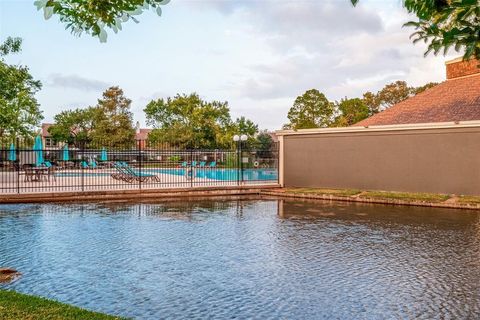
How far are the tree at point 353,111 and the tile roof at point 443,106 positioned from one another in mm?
22311

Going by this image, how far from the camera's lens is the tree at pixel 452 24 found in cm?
195

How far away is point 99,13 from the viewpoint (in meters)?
2.91

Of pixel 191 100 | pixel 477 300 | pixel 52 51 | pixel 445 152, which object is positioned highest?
pixel 191 100

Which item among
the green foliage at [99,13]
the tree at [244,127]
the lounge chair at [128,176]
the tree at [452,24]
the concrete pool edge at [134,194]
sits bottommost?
the concrete pool edge at [134,194]

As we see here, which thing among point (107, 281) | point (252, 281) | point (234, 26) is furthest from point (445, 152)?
point (107, 281)

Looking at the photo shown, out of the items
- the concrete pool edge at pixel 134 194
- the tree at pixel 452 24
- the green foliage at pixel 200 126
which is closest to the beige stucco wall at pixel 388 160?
the concrete pool edge at pixel 134 194

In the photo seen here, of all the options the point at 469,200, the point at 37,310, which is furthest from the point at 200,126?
the point at 37,310

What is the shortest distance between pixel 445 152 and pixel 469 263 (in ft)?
38.9

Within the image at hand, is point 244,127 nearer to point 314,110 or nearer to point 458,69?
point 314,110

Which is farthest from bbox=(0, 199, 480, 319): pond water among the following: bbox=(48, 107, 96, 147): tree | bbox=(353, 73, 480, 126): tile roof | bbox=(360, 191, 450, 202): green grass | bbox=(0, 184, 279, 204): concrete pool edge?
bbox=(48, 107, 96, 147): tree

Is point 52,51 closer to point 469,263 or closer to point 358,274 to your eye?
point 358,274

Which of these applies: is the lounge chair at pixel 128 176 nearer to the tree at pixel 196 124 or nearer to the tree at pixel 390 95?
the tree at pixel 196 124

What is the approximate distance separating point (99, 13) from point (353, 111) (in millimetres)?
49370

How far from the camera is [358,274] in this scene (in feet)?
22.7
